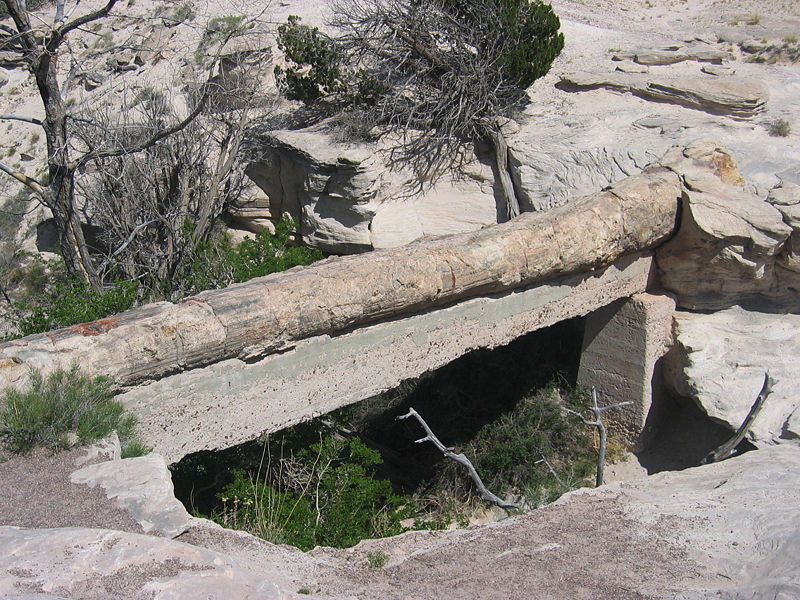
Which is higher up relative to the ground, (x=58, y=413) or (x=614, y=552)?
(x=58, y=413)

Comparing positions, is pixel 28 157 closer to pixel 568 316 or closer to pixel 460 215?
pixel 460 215

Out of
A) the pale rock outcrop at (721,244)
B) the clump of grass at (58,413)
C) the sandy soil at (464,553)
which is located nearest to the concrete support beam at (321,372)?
the clump of grass at (58,413)

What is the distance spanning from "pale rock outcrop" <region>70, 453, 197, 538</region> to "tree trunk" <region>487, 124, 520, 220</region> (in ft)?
29.3

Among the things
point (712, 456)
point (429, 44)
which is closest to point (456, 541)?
point (712, 456)

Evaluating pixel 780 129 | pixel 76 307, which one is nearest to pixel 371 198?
pixel 76 307

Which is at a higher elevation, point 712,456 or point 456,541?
point 456,541

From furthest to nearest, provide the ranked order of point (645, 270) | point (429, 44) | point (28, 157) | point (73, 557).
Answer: point (28, 157) < point (429, 44) < point (645, 270) < point (73, 557)

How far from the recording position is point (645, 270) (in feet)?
23.7

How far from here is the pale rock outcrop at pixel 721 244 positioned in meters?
6.71

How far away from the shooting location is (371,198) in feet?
41.3

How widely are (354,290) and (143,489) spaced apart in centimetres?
206

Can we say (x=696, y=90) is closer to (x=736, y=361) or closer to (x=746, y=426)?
(x=736, y=361)

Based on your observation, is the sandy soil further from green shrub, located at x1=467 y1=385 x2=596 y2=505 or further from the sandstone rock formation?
green shrub, located at x1=467 y1=385 x2=596 y2=505

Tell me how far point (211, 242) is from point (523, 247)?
721cm
